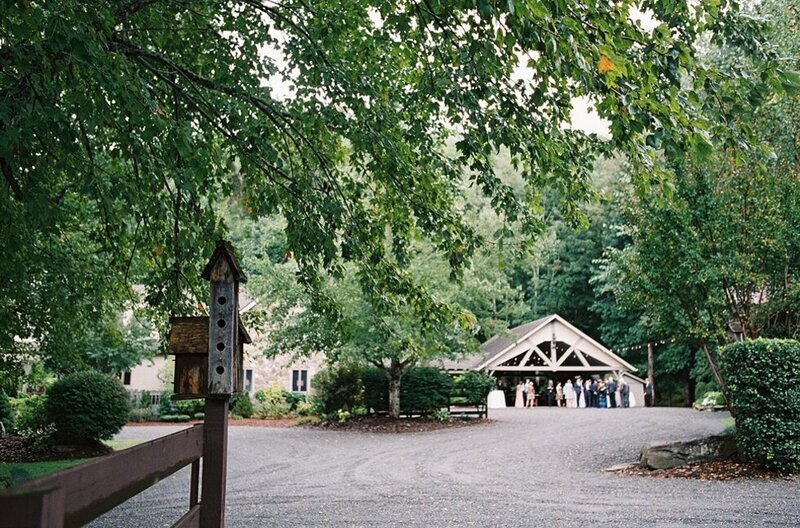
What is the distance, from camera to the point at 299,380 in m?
35.9

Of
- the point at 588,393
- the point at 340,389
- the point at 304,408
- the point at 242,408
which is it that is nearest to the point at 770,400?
the point at 340,389

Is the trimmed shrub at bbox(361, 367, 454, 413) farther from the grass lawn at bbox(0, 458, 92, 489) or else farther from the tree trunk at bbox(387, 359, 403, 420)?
the grass lawn at bbox(0, 458, 92, 489)

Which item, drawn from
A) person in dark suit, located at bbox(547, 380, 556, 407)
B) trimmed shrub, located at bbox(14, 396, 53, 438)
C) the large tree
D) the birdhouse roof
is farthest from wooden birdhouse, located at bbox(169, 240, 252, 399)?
person in dark suit, located at bbox(547, 380, 556, 407)

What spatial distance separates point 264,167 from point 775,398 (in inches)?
350

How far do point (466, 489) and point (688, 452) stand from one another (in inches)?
178

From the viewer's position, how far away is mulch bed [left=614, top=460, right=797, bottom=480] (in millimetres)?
11320

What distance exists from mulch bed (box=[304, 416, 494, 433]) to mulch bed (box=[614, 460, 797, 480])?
1071 centimetres

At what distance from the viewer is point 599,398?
3456 cm

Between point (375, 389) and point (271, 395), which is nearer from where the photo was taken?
point (375, 389)

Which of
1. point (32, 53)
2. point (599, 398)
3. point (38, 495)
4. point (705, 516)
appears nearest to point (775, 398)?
point (705, 516)

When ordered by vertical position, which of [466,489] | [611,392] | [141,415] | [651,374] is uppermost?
[651,374]

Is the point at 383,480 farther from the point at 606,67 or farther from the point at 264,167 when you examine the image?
the point at 606,67

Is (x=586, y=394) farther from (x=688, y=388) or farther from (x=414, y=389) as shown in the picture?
(x=414, y=389)

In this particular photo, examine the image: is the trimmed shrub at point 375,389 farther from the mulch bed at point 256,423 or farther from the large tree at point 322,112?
the large tree at point 322,112
